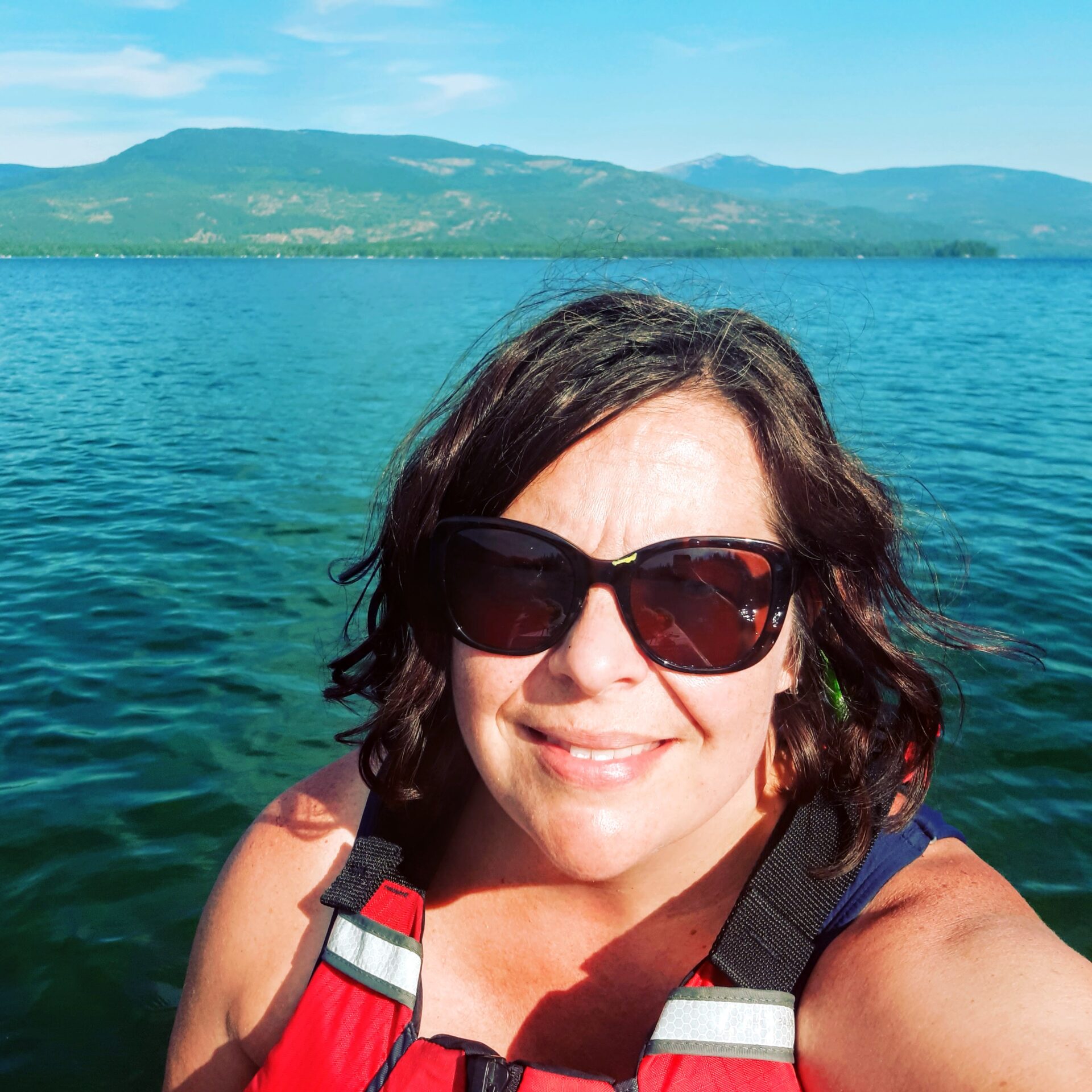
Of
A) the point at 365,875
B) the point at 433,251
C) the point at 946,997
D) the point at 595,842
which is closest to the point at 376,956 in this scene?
the point at 365,875

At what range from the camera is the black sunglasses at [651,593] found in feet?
5.73

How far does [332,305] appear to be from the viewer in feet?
212

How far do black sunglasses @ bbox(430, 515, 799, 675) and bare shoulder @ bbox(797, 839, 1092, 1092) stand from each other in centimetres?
52

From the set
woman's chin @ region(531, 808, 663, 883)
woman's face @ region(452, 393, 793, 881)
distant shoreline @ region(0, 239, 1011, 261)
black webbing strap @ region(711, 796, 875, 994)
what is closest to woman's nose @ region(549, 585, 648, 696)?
woman's face @ region(452, 393, 793, 881)

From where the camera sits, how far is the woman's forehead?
5.75 ft

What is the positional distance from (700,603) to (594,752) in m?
0.33

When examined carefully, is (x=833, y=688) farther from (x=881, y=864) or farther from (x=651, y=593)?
(x=651, y=593)

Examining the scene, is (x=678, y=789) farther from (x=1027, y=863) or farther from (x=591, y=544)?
(x=1027, y=863)

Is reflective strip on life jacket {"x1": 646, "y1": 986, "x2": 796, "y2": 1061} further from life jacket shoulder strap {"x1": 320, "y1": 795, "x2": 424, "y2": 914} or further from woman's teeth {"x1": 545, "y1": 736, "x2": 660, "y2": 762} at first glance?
life jacket shoulder strap {"x1": 320, "y1": 795, "x2": 424, "y2": 914}

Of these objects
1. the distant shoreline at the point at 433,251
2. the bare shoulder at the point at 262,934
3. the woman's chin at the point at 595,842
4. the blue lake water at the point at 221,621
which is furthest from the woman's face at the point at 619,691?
the distant shoreline at the point at 433,251

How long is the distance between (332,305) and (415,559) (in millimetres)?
66286

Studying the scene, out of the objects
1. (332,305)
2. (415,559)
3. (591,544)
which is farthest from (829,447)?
(332,305)

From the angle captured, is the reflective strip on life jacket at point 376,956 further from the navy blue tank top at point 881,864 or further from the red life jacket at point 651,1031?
the navy blue tank top at point 881,864

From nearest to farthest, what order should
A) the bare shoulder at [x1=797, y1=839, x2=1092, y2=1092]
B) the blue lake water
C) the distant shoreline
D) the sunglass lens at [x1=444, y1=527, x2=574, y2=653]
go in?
the bare shoulder at [x1=797, y1=839, x2=1092, y2=1092] → the sunglass lens at [x1=444, y1=527, x2=574, y2=653] → the blue lake water → the distant shoreline
